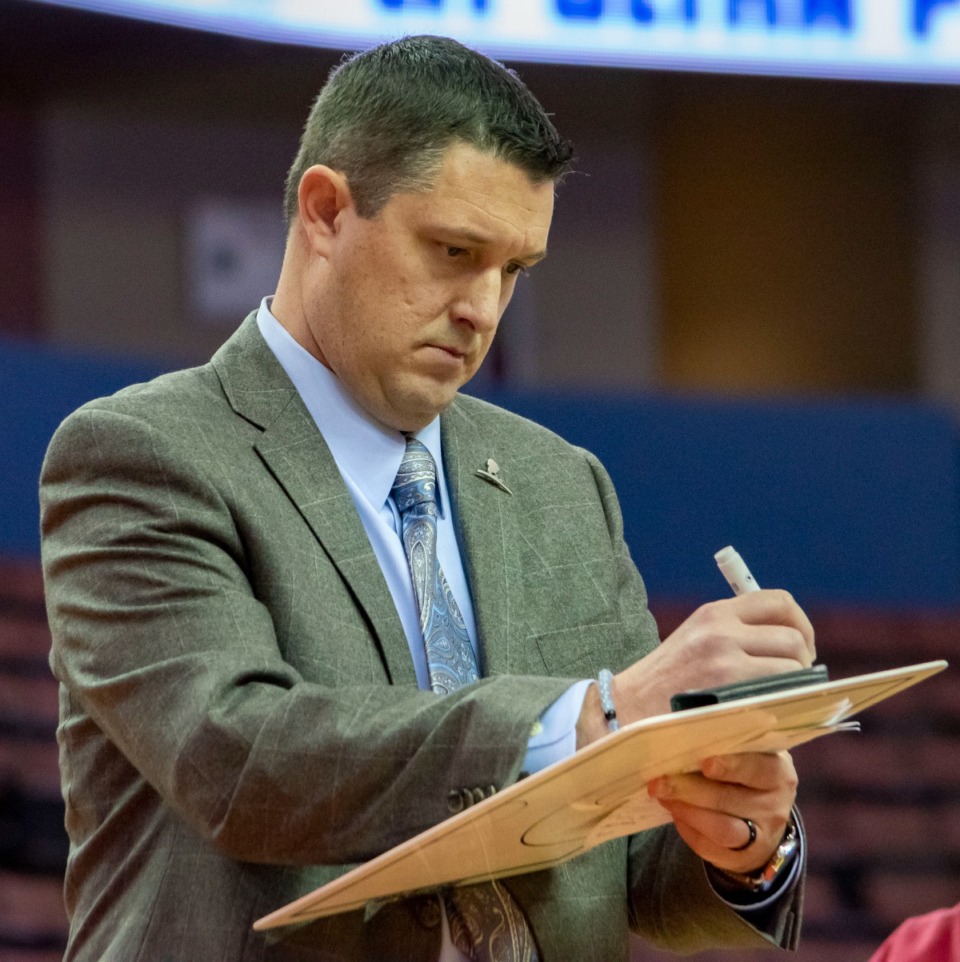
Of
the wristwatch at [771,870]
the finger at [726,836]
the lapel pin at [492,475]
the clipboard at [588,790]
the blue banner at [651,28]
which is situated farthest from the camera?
the blue banner at [651,28]

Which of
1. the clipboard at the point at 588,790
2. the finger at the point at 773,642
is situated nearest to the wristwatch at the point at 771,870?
the clipboard at the point at 588,790

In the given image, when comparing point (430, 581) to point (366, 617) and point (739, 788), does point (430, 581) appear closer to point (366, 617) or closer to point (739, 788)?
point (366, 617)

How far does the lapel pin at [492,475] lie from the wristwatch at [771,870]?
1.33 feet

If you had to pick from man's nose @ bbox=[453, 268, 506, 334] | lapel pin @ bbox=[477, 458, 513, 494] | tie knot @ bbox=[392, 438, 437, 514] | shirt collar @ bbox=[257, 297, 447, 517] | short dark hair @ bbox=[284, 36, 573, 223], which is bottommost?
lapel pin @ bbox=[477, 458, 513, 494]

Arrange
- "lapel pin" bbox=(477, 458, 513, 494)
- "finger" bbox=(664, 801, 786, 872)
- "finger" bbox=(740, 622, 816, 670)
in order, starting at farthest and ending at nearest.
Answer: "lapel pin" bbox=(477, 458, 513, 494) → "finger" bbox=(664, 801, 786, 872) → "finger" bbox=(740, 622, 816, 670)

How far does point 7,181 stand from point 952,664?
308 centimetres

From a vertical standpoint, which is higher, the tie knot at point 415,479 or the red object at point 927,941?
the tie knot at point 415,479

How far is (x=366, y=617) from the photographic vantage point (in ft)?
4.49

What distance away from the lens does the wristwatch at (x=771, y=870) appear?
141 cm

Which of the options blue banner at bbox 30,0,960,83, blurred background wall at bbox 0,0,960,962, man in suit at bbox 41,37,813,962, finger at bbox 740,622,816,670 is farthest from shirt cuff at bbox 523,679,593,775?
blue banner at bbox 30,0,960,83

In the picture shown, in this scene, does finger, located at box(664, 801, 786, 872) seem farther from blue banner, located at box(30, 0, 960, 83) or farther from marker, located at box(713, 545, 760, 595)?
blue banner, located at box(30, 0, 960, 83)

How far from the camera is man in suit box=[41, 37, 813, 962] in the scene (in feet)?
3.89

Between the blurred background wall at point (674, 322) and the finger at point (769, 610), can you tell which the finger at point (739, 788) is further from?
the blurred background wall at point (674, 322)

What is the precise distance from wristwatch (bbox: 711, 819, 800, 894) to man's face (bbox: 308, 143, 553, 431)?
482 millimetres
